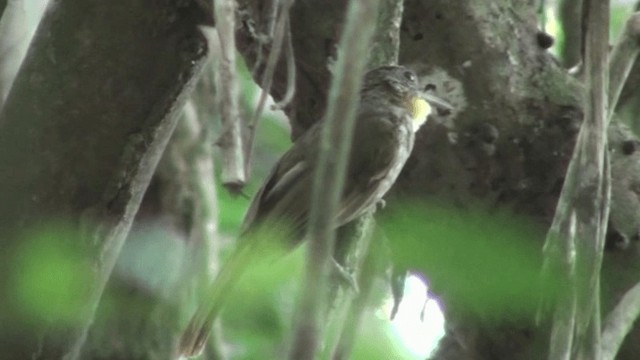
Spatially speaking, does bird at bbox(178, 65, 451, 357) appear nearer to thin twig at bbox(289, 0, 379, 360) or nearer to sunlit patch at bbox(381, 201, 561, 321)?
sunlit patch at bbox(381, 201, 561, 321)

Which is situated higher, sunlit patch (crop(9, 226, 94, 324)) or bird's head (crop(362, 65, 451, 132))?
bird's head (crop(362, 65, 451, 132))

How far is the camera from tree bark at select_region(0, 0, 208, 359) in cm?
140

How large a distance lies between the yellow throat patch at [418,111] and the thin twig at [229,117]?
67 cm

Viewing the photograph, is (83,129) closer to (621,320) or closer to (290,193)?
(290,193)

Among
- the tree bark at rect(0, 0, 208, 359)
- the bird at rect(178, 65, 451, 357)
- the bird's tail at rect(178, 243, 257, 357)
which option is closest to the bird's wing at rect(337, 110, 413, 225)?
the bird at rect(178, 65, 451, 357)

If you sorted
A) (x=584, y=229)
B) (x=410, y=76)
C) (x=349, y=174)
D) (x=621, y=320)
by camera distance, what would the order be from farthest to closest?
1. (x=410, y=76)
2. (x=349, y=174)
3. (x=621, y=320)
4. (x=584, y=229)

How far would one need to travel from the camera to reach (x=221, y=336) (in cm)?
154

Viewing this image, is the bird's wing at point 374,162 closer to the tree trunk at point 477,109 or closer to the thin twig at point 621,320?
the tree trunk at point 477,109

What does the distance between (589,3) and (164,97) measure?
0.52 m

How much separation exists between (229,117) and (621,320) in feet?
2.28

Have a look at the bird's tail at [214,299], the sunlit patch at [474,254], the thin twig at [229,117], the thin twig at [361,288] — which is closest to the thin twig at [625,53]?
the sunlit patch at [474,254]

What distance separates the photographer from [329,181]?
28.2 inches

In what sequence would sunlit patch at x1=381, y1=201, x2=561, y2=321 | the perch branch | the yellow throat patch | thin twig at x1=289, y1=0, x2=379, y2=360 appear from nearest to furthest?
1. thin twig at x1=289, y1=0, x2=379, y2=360
2. the perch branch
3. sunlit patch at x1=381, y1=201, x2=561, y2=321
4. the yellow throat patch

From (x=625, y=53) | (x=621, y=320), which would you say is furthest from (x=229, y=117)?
(x=625, y=53)
